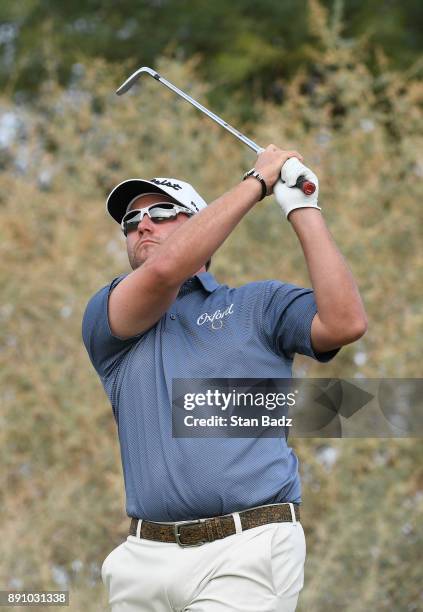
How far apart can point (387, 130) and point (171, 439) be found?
22.0 feet

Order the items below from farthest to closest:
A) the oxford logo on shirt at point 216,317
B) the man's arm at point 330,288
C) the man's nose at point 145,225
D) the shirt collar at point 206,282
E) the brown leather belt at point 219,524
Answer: the man's nose at point 145,225 < the shirt collar at point 206,282 < the oxford logo on shirt at point 216,317 < the brown leather belt at point 219,524 < the man's arm at point 330,288

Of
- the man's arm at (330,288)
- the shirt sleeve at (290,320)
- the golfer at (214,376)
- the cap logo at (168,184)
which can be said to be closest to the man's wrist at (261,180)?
the golfer at (214,376)

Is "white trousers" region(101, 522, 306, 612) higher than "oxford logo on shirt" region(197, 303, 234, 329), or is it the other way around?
"oxford logo on shirt" region(197, 303, 234, 329)

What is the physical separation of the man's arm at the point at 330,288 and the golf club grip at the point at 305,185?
0.06 m

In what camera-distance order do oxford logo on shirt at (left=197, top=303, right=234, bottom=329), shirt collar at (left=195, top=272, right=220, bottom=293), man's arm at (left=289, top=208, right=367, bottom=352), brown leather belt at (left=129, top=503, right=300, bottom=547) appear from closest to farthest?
man's arm at (left=289, top=208, right=367, bottom=352) < brown leather belt at (left=129, top=503, right=300, bottom=547) < oxford logo on shirt at (left=197, top=303, right=234, bottom=329) < shirt collar at (left=195, top=272, right=220, bottom=293)

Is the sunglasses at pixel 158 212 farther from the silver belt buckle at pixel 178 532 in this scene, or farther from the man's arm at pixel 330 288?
the silver belt buckle at pixel 178 532

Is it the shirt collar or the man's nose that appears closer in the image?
the shirt collar

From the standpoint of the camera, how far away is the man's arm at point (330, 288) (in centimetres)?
315

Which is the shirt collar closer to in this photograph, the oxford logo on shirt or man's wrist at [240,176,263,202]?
the oxford logo on shirt

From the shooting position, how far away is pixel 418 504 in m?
6.62

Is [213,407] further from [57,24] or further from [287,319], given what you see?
[57,24]

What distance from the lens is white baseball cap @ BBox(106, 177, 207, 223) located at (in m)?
3.77

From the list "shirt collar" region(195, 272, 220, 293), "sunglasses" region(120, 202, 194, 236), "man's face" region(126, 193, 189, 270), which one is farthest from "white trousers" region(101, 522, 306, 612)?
"sunglasses" region(120, 202, 194, 236)

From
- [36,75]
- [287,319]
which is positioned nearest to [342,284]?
A: [287,319]
